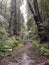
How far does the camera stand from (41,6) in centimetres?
1595

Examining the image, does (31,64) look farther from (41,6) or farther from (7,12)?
(7,12)

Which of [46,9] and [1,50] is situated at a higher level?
[46,9]

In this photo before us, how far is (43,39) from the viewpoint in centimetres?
1452

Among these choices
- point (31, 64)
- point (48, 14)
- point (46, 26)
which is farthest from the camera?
point (48, 14)

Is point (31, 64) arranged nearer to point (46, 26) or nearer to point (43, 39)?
point (46, 26)

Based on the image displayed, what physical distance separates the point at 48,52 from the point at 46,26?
103 inches

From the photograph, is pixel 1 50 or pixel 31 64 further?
pixel 1 50

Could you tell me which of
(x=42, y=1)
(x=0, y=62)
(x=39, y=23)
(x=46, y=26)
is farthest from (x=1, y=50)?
(x=42, y=1)

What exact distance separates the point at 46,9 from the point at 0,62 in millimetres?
8020

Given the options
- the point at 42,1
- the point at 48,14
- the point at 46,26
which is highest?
the point at 42,1

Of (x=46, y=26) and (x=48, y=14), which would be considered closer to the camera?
(x=46, y=26)

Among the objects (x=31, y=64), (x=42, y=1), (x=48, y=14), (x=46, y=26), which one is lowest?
(x=31, y=64)

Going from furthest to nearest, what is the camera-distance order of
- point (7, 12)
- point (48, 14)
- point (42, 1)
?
1. point (7, 12)
2. point (42, 1)
3. point (48, 14)

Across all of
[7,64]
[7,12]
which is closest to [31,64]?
[7,64]
